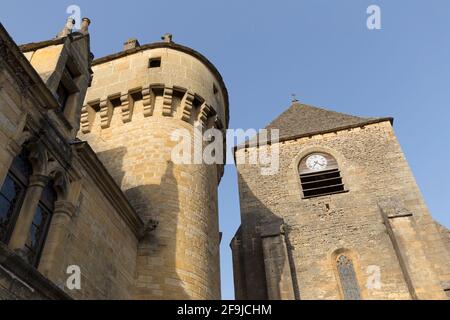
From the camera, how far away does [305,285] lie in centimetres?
1367

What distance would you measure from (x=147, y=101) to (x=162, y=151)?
1.52 m

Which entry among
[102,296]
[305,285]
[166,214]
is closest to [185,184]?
[166,214]

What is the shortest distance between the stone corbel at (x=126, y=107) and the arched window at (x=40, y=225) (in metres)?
4.59

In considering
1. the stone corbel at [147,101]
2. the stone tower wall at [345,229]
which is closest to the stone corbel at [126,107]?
the stone corbel at [147,101]

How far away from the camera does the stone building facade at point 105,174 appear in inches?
187

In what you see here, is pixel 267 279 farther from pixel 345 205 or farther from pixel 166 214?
pixel 166 214

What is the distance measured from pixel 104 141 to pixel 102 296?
15.9 feet

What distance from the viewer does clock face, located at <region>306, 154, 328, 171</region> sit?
1753cm

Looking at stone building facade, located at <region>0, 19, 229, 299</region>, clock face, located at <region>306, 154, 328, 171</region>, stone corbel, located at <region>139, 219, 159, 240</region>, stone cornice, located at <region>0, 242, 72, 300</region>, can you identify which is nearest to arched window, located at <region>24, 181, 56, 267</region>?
stone building facade, located at <region>0, 19, 229, 299</region>

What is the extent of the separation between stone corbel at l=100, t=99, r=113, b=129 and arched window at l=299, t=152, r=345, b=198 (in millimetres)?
9052

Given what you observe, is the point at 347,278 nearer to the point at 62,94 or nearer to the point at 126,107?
the point at 126,107

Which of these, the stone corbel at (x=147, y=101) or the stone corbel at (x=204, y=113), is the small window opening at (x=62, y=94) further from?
the stone corbel at (x=204, y=113)

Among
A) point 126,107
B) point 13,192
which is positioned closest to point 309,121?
point 126,107
